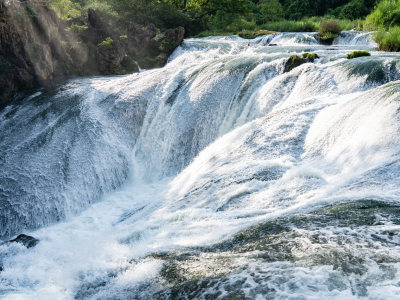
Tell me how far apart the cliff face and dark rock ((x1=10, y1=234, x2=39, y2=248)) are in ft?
22.1

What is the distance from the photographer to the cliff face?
11.0m

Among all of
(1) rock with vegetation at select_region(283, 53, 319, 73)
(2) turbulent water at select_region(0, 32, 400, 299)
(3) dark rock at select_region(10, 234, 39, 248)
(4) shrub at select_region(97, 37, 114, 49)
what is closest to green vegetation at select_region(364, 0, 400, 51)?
(2) turbulent water at select_region(0, 32, 400, 299)

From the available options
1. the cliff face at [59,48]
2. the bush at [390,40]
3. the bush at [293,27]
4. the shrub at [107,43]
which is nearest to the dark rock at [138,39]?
the cliff face at [59,48]

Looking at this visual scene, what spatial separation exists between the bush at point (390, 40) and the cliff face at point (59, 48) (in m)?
9.88

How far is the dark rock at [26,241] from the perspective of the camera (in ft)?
18.3

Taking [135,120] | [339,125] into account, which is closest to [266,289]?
[339,125]

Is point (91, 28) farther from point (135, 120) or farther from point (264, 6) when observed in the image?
point (264, 6)

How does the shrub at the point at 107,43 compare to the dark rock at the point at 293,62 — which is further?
the shrub at the point at 107,43

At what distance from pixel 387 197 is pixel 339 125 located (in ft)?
6.76

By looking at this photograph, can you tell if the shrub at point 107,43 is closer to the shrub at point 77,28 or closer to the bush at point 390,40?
the shrub at point 77,28

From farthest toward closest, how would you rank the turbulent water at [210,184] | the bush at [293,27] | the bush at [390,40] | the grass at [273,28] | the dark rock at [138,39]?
the bush at [293,27] < the grass at [273,28] < the dark rock at [138,39] < the bush at [390,40] < the turbulent water at [210,184]

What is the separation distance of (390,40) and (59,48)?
40.5ft

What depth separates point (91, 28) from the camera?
14.6 m

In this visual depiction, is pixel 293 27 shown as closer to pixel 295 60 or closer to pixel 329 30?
pixel 329 30
